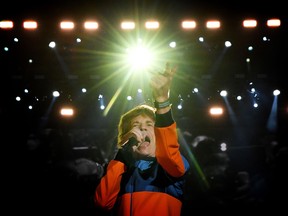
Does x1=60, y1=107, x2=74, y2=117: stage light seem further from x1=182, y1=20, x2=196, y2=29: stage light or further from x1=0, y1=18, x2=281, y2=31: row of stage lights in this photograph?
x1=182, y1=20, x2=196, y2=29: stage light

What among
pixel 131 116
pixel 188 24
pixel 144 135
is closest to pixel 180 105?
pixel 188 24

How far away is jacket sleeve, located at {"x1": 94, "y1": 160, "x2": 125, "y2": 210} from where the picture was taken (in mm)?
1999

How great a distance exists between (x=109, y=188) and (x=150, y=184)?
22cm

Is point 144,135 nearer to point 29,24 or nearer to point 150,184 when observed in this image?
point 150,184

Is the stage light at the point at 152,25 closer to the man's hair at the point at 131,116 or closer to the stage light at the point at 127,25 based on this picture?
the stage light at the point at 127,25

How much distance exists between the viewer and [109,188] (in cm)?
200

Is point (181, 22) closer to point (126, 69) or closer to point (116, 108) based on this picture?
point (126, 69)

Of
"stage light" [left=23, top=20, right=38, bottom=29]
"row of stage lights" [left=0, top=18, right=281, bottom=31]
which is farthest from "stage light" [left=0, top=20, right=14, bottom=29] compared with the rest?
"stage light" [left=23, top=20, right=38, bottom=29]

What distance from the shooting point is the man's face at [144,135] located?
2104 mm

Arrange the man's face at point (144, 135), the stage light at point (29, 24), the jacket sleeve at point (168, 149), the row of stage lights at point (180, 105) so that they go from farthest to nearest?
the row of stage lights at point (180, 105) → the stage light at point (29, 24) → the man's face at point (144, 135) → the jacket sleeve at point (168, 149)

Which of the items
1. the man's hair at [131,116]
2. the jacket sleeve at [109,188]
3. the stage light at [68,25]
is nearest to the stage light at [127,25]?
the stage light at [68,25]

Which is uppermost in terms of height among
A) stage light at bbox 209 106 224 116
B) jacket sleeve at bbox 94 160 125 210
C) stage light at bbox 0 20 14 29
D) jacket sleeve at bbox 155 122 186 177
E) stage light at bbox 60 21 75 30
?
stage light at bbox 60 21 75 30

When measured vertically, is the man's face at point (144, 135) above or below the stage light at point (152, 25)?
below

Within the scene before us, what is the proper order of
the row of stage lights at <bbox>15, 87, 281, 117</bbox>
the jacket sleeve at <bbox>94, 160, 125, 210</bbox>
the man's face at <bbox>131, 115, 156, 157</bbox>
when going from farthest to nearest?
the row of stage lights at <bbox>15, 87, 281, 117</bbox> < the man's face at <bbox>131, 115, 156, 157</bbox> < the jacket sleeve at <bbox>94, 160, 125, 210</bbox>
